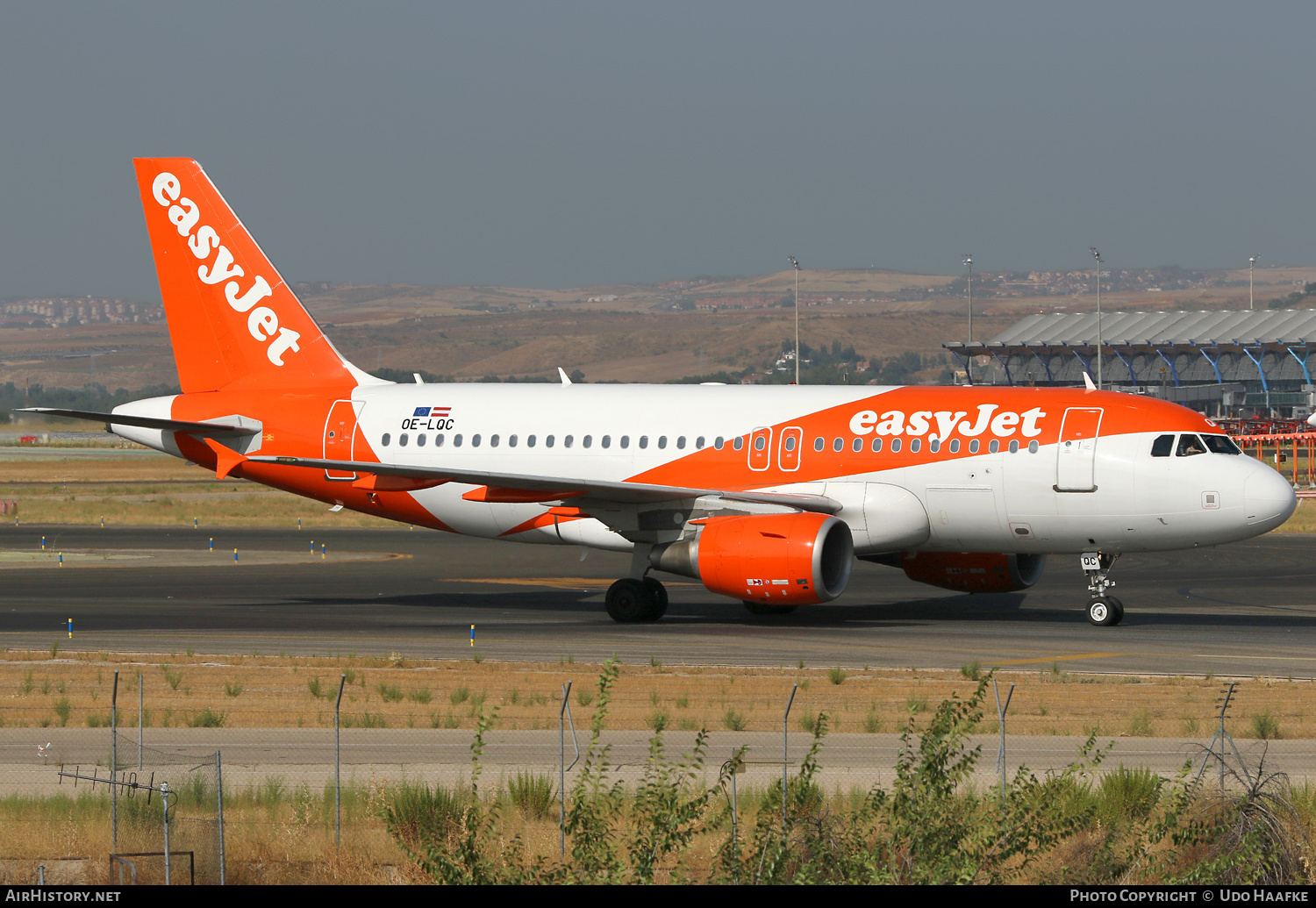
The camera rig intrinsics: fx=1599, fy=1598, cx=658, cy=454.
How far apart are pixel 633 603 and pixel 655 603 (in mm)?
472

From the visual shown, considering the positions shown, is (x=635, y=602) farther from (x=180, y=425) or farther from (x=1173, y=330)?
(x=1173, y=330)

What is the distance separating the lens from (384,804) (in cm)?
1559

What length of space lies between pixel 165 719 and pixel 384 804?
7.06 metres

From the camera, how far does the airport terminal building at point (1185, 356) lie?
496ft

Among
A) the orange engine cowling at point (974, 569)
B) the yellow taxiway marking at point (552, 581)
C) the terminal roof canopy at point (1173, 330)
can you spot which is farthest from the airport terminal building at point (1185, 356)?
the orange engine cowling at point (974, 569)

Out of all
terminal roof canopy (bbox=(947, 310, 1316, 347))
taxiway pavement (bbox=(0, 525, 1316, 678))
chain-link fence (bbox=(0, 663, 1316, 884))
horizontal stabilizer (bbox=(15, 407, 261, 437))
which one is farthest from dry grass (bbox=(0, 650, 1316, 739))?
terminal roof canopy (bbox=(947, 310, 1316, 347))

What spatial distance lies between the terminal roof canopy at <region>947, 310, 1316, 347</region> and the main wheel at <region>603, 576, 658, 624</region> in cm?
13046

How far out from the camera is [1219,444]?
104ft

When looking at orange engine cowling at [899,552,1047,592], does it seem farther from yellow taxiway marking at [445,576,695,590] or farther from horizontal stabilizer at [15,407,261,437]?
horizontal stabilizer at [15,407,261,437]

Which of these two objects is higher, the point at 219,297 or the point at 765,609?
the point at 219,297

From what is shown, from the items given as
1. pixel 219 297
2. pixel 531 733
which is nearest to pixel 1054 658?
pixel 531 733

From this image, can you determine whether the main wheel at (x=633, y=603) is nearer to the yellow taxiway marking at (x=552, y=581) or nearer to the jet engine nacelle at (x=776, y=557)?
the jet engine nacelle at (x=776, y=557)
